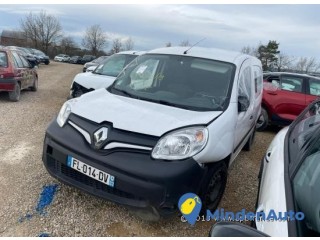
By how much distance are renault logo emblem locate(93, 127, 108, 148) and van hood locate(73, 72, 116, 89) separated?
389 centimetres

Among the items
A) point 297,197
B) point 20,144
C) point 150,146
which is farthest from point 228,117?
point 20,144

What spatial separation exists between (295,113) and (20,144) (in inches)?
245

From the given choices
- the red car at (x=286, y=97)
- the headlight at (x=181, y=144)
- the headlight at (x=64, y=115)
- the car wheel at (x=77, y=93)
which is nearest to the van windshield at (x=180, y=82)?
the headlight at (x=181, y=144)

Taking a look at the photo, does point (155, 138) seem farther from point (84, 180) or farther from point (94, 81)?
point (94, 81)

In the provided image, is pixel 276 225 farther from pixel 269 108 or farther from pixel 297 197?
pixel 269 108

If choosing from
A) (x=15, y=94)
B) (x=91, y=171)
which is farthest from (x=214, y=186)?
(x=15, y=94)

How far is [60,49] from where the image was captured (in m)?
57.9

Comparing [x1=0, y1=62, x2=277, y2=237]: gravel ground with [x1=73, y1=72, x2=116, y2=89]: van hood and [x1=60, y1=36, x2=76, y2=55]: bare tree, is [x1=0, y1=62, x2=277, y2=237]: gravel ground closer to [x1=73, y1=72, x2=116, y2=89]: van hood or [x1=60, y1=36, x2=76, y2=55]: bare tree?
[x1=73, y1=72, x2=116, y2=89]: van hood

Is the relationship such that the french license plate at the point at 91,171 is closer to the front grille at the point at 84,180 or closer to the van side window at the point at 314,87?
the front grille at the point at 84,180

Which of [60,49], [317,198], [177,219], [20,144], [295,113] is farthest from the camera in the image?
[60,49]

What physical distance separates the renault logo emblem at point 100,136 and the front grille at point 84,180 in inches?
13.2

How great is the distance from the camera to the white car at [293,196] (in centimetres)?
147

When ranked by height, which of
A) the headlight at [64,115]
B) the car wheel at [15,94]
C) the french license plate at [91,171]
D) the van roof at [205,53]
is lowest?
the car wheel at [15,94]

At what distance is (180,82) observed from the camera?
148 inches
